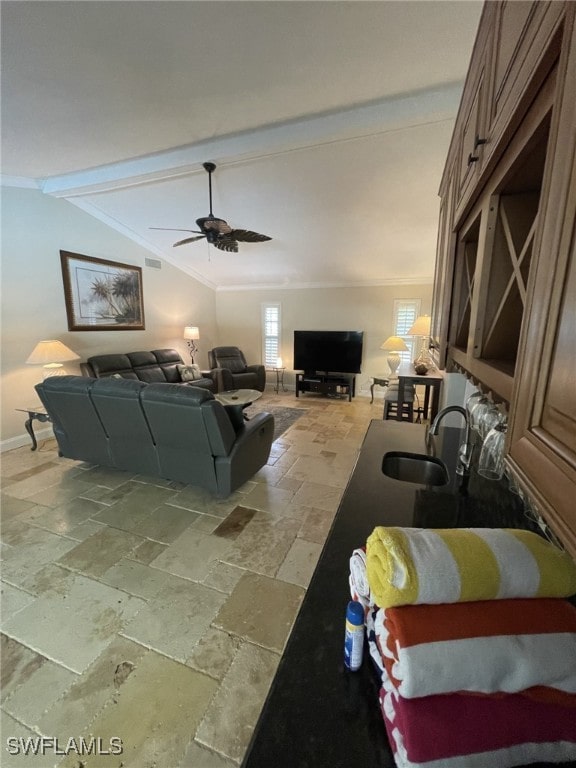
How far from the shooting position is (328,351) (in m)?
6.30

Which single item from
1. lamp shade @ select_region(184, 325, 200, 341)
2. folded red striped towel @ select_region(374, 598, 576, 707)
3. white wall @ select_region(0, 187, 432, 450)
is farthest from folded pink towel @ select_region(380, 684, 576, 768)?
lamp shade @ select_region(184, 325, 200, 341)

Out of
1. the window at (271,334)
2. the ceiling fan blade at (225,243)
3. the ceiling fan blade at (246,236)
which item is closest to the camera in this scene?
the ceiling fan blade at (246,236)

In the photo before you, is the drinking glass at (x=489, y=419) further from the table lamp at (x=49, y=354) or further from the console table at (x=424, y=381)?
the table lamp at (x=49, y=354)

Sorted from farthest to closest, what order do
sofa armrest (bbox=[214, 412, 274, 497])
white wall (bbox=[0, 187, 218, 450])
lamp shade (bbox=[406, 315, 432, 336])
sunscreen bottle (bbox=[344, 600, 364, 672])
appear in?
lamp shade (bbox=[406, 315, 432, 336])
white wall (bbox=[0, 187, 218, 450])
sofa armrest (bbox=[214, 412, 274, 497])
sunscreen bottle (bbox=[344, 600, 364, 672])

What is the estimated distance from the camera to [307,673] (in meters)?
0.60

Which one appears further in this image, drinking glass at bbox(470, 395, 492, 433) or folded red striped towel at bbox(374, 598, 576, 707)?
drinking glass at bbox(470, 395, 492, 433)

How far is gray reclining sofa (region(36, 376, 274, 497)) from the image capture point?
2334mm

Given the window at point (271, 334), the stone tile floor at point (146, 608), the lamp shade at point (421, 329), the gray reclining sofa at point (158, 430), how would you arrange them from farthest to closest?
the window at point (271, 334) → the lamp shade at point (421, 329) → the gray reclining sofa at point (158, 430) → the stone tile floor at point (146, 608)

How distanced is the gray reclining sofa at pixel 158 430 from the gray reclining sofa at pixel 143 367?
1.56 m

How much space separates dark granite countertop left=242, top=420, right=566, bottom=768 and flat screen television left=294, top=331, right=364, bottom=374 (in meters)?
4.93

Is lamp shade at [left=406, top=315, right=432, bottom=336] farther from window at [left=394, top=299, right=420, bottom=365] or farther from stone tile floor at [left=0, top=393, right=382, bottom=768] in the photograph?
stone tile floor at [left=0, top=393, right=382, bottom=768]

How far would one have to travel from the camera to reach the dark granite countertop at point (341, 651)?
0.49 metres

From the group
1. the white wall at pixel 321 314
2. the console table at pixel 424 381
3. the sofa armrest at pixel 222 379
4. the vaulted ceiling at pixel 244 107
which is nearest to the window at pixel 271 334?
the white wall at pixel 321 314

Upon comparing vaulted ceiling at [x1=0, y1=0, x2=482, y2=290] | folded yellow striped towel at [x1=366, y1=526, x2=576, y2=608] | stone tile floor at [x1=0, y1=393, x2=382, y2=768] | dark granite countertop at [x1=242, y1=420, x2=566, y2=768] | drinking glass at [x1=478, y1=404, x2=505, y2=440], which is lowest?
stone tile floor at [x1=0, y1=393, x2=382, y2=768]
